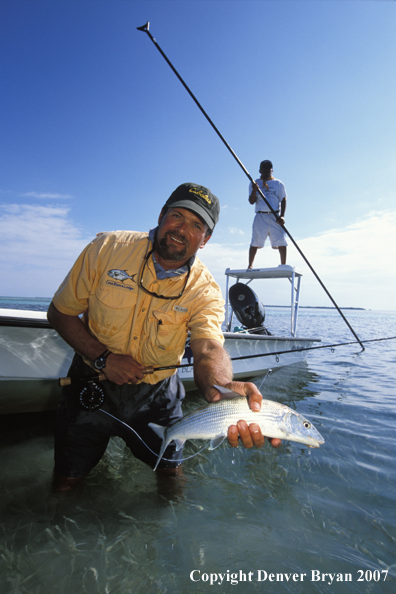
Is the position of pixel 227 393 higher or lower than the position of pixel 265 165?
lower

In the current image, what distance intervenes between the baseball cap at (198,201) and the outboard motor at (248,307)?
205 inches

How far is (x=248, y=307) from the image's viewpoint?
8.14 m

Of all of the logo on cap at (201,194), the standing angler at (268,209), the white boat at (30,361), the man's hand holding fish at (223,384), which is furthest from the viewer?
the standing angler at (268,209)

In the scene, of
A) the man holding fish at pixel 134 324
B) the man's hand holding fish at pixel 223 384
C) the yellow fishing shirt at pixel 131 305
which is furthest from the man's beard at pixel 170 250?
the man's hand holding fish at pixel 223 384

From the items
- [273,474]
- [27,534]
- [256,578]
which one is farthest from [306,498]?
[27,534]

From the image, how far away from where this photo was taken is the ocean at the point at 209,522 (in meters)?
2.24

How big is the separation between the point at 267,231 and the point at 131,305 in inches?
256

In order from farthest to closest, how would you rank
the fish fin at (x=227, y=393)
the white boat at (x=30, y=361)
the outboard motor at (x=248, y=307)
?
the outboard motor at (x=248, y=307), the white boat at (x=30, y=361), the fish fin at (x=227, y=393)

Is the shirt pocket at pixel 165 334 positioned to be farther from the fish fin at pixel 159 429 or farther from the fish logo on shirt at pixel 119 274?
the fish fin at pixel 159 429

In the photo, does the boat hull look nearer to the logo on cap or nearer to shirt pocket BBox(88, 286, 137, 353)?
shirt pocket BBox(88, 286, 137, 353)

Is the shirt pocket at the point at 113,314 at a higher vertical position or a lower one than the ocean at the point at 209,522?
higher

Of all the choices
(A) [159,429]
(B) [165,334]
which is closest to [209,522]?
(A) [159,429]

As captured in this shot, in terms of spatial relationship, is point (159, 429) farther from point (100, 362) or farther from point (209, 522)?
point (209, 522)

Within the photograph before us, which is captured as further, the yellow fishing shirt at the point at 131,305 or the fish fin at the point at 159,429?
the yellow fishing shirt at the point at 131,305
